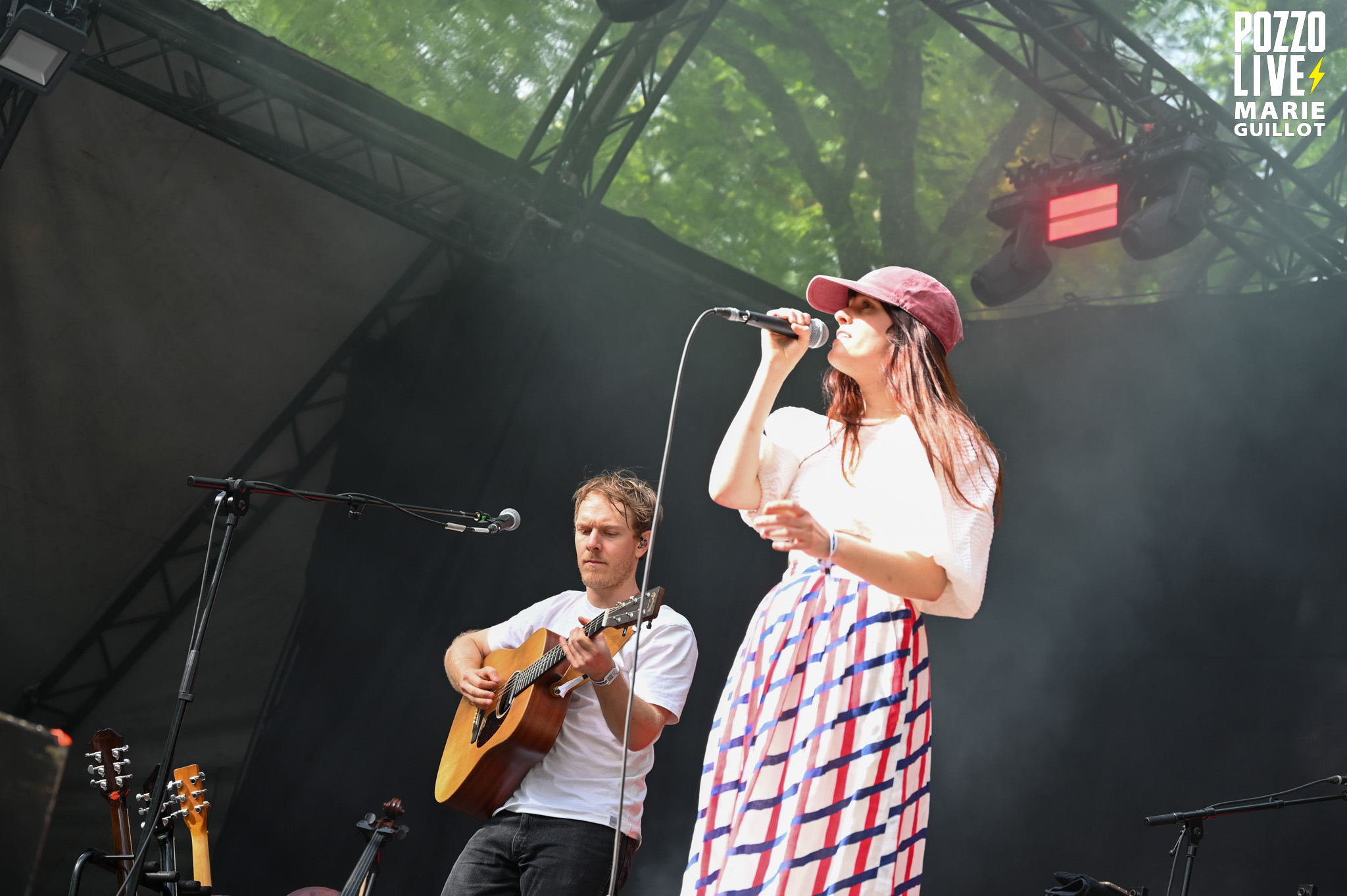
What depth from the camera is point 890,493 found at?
1.61m

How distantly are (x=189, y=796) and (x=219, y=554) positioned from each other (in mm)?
1390

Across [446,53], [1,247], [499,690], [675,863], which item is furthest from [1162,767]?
[1,247]

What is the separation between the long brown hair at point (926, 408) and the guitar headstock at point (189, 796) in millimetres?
2854

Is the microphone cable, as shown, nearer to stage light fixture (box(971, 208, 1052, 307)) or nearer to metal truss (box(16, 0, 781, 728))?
Answer: metal truss (box(16, 0, 781, 728))

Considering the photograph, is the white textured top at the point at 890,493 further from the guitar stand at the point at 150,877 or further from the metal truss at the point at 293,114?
the metal truss at the point at 293,114

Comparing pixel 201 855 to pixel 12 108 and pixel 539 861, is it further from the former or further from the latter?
pixel 12 108

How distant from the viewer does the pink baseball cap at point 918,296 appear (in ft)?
5.66

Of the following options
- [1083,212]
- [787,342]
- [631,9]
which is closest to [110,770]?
[787,342]

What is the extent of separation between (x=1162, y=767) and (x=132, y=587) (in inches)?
199

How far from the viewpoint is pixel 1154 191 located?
484 centimetres

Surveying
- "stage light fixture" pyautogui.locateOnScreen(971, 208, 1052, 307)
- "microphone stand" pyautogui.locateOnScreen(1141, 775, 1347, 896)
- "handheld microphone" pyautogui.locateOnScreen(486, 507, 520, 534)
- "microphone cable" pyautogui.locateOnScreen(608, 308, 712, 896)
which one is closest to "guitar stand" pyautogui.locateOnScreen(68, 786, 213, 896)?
"handheld microphone" pyautogui.locateOnScreen(486, 507, 520, 534)

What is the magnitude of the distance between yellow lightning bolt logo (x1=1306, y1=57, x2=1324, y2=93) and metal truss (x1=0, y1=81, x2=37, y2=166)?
591cm

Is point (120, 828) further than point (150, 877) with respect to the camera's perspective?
Yes

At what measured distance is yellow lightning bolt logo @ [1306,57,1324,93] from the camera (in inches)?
199
